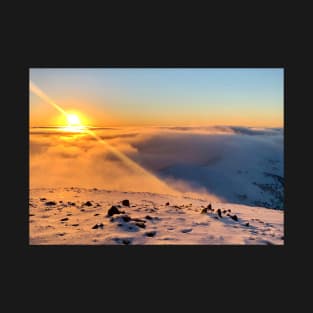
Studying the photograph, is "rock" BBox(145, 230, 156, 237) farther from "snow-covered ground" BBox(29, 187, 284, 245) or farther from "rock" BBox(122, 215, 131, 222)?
"rock" BBox(122, 215, 131, 222)

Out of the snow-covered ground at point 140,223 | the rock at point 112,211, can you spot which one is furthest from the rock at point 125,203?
the rock at point 112,211

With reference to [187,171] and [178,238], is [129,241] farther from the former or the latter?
[187,171]

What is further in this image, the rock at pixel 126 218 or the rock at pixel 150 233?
the rock at pixel 126 218

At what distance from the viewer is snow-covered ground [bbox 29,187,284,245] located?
6000mm

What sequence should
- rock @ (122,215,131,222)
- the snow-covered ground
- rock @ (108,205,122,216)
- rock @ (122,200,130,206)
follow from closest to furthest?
the snow-covered ground < rock @ (122,215,131,222) < rock @ (108,205,122,216) < rock @ (122,200,130,206)

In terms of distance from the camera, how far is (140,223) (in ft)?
20.3

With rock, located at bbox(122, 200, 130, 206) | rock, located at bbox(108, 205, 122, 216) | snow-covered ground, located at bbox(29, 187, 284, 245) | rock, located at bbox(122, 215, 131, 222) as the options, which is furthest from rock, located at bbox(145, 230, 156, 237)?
rock, located at bbox(122, 200, 130, 206)

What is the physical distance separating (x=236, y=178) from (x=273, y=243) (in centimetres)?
375

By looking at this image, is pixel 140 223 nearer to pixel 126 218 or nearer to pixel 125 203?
pixel 126 218

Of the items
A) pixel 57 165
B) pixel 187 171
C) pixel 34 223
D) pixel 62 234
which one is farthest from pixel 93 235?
pixel 187 171

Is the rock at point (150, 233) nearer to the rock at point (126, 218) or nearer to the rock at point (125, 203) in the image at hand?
the rock at point (126, 218)

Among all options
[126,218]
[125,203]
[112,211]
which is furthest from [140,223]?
[125,203]

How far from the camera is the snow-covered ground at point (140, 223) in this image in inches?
236

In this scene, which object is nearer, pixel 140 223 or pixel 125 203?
pixel 140 223
